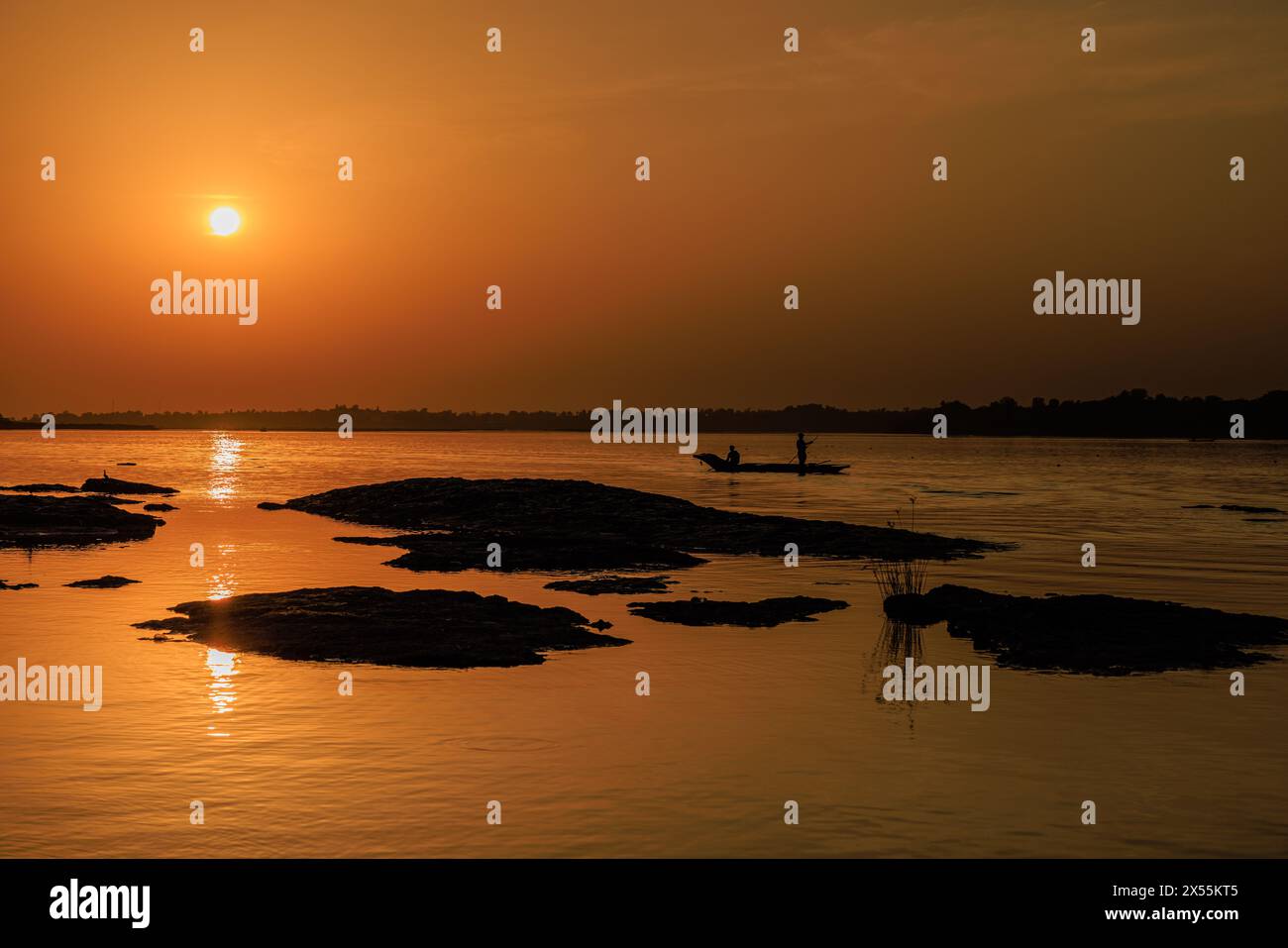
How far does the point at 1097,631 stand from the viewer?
24.3 m

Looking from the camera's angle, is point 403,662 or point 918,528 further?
point 918,528

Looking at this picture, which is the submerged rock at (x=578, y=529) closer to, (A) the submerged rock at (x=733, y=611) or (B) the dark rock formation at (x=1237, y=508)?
(A) the submerged rock at (x=733, y=611)

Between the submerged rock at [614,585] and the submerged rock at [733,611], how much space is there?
269cm

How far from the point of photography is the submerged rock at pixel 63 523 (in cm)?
4675

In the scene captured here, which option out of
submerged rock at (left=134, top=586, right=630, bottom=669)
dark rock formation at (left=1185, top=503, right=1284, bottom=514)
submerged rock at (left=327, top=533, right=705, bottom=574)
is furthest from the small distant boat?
submerged rock at (left=134, top=586, right=630, bottom=669)

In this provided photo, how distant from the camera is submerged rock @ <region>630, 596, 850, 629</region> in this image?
27391mm

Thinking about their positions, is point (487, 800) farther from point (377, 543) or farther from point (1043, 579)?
point (377, 543)

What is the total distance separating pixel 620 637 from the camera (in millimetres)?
25000

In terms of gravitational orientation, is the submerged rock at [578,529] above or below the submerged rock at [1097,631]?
above

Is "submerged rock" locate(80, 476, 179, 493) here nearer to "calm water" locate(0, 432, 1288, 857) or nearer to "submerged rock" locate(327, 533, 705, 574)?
"submerged rock" locate(327, 533, 705, 574)

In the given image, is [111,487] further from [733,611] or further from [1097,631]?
[1097,631]

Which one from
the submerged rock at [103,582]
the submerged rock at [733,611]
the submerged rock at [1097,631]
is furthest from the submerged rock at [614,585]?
the submerged rock at [103,582]
